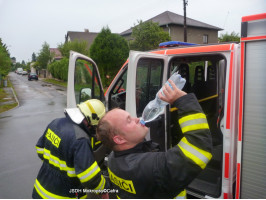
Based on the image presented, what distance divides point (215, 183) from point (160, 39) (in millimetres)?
15375

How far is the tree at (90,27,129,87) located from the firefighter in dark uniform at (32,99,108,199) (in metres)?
12.9

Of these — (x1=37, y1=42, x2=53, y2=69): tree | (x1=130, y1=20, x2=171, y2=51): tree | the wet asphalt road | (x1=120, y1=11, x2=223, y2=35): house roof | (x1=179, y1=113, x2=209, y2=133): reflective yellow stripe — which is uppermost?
(x1=120, y1=11, x2=223, y2=35): house roof

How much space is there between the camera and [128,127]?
131 cm

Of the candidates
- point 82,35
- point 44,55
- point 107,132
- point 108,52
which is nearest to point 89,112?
point 107,132

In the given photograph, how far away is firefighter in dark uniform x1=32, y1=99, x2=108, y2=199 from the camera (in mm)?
1842

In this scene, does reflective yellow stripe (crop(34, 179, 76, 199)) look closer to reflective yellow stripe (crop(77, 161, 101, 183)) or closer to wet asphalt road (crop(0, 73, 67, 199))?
reflective yellow stripe (crop(77, 161, 101, 183))

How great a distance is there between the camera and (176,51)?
9.71ft

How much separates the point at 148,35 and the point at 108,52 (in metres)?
3.80

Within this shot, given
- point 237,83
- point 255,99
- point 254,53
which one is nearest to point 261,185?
point 255,99

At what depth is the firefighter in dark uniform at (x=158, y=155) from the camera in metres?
1.11

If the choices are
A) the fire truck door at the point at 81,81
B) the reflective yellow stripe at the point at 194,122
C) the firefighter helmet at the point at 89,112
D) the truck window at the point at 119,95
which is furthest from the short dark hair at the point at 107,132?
the truck window at the point at 119,95

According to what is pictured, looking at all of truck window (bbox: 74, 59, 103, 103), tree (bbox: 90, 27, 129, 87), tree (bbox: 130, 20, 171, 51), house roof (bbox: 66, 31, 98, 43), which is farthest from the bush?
truck window (bbox: 74, 59, 103, 103)

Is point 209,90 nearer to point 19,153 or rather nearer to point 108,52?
point 19,153

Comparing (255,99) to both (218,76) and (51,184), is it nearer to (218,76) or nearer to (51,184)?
(51,184)
